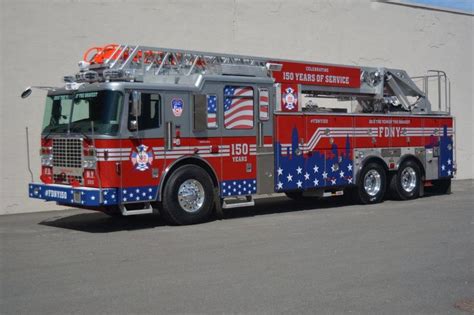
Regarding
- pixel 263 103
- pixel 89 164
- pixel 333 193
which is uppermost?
pixel 263 103

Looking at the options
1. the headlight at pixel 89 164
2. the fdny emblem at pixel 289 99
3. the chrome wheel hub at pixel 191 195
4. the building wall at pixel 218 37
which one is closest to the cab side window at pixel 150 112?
the headlight at pixel 89 164

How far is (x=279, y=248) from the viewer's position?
A: 965cm

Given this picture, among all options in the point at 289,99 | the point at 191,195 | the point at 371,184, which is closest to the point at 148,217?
the point at 191,195

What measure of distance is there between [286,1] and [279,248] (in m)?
11.7

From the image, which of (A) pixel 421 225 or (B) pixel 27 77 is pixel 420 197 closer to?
(A) pixel 421 225

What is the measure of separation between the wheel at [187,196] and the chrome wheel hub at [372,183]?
493 cm

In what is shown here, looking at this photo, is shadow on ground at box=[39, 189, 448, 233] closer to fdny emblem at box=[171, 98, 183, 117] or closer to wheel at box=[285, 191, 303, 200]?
wheel at box=[285, 191, 303, 200]

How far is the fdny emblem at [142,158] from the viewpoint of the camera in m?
11.6

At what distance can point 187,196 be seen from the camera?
40.3 feet

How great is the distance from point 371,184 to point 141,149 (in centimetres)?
684

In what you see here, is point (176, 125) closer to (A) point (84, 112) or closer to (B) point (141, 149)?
(B) point (141, 149)

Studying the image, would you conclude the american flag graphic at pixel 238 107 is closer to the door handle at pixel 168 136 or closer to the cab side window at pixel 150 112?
the door handle at pixel 168 136

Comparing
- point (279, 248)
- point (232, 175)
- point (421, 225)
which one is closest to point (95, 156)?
point (232, 175)

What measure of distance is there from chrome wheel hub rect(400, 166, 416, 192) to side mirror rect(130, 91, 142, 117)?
8137mm
